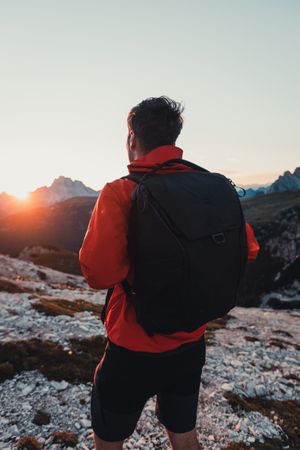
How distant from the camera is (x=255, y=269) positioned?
250 ft

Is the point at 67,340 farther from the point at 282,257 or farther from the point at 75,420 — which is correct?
the point at 282,257

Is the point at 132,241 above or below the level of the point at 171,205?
below

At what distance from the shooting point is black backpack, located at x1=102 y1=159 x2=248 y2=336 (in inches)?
130

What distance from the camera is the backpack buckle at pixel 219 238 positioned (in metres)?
3.42

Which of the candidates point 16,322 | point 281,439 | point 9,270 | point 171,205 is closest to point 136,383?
point 171,205

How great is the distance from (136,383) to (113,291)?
1.07 meters

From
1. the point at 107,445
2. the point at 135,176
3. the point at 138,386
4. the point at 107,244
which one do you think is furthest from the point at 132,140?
the point at 107,445

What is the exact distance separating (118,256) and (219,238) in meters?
1.07

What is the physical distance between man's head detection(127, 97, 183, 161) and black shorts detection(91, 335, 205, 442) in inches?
92.9

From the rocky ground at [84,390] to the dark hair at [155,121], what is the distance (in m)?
7.35


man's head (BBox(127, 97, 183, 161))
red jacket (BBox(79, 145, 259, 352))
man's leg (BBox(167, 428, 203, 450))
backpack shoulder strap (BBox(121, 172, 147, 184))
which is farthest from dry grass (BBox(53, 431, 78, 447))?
man's head (BBox(127, 97, 183, 161))

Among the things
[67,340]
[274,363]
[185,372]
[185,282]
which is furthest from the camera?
[274,363]

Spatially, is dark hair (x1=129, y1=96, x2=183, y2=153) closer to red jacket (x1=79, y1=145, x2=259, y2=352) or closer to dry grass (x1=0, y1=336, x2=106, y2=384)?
red jacket (x1=79, y1=145, x2=259, y2=352)

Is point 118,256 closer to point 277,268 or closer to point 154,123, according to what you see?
point 154,123
